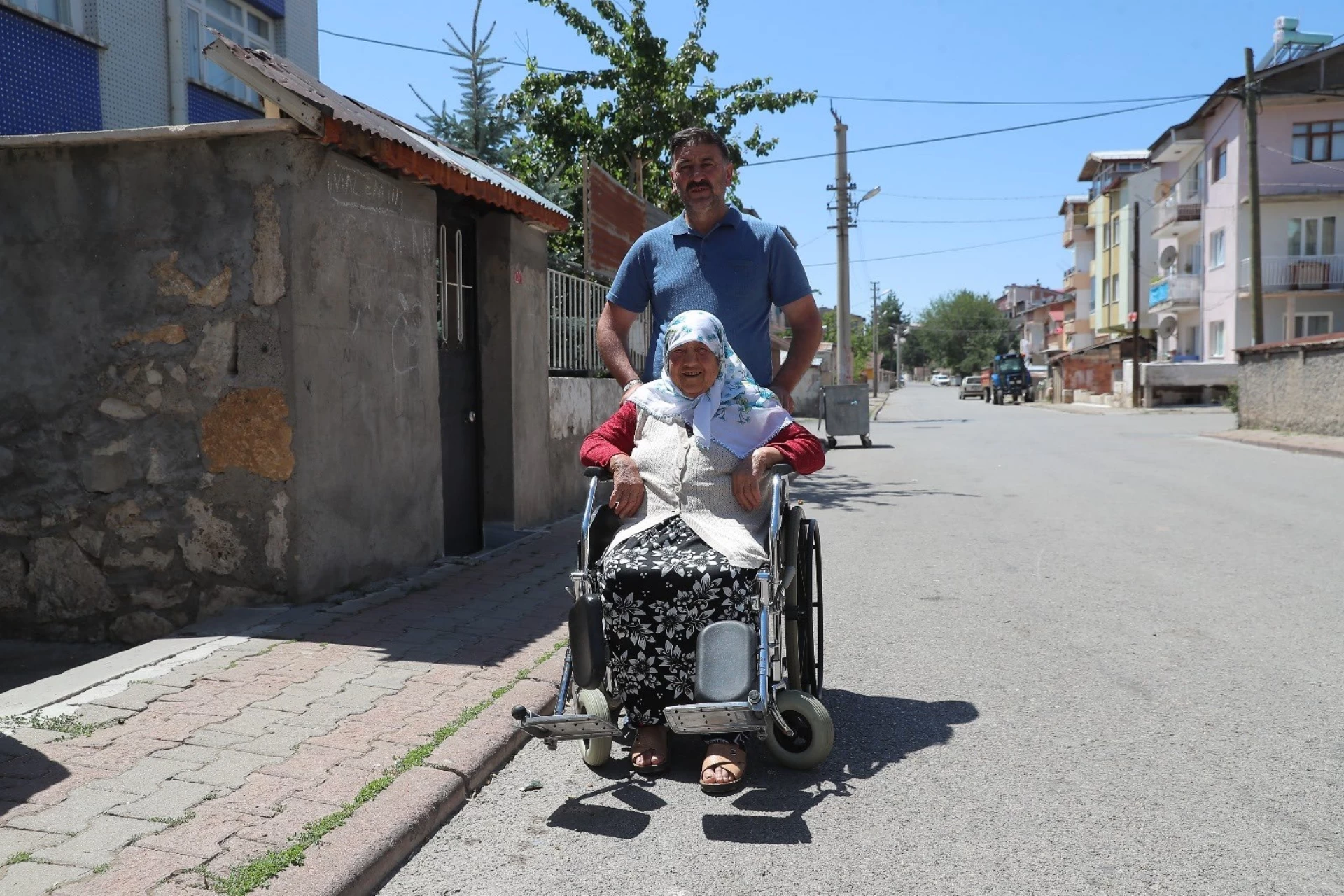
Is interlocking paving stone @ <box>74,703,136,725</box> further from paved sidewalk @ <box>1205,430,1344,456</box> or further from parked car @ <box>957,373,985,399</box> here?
parked car @ <box>957,373,985,399</box>

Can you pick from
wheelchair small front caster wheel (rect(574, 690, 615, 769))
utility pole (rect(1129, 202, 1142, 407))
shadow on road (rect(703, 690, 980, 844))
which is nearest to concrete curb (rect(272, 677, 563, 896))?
wheelchair small front caster wheel (rect(574, 690, 615, 769))

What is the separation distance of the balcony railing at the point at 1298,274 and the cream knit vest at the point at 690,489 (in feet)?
131

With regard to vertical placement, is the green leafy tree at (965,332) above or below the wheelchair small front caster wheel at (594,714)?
above

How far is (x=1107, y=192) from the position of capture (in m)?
57.6

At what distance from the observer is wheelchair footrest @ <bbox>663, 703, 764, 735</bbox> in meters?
3.11

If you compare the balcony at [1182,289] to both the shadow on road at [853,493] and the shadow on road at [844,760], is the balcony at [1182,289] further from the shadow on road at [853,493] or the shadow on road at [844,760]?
the shadow on road at [844,760]

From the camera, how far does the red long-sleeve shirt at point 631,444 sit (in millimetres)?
3727

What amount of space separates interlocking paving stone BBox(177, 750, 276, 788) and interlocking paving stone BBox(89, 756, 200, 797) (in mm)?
50

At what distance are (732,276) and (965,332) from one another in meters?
118

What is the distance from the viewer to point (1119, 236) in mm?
56500

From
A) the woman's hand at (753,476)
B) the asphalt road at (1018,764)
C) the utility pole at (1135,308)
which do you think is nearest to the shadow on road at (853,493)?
the asphalt road at (1018,764)

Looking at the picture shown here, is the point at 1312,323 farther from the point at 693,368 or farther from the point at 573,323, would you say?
the point at 693,368

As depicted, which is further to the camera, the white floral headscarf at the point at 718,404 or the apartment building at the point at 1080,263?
the apartment building at the point at 1080,263

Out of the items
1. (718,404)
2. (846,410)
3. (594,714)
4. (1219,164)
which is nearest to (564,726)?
(594,714)
